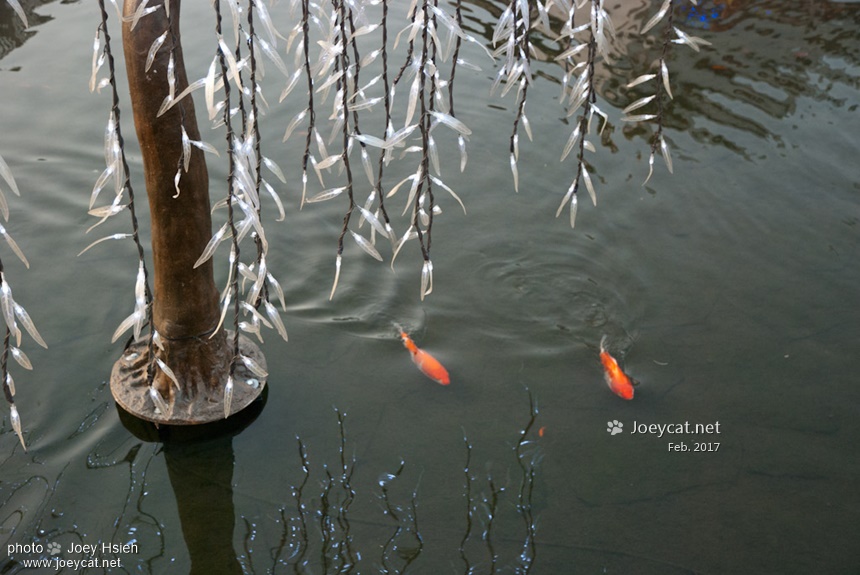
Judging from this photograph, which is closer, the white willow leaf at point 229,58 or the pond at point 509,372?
the white willow leaf at point 229,58

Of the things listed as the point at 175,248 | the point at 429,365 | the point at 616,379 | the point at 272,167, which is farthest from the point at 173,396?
the point at 616,379

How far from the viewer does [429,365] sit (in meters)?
3.62

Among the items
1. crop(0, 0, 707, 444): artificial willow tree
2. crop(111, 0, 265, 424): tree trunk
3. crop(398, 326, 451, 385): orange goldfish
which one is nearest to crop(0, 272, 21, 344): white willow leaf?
crop(0, 0, 707, 444): artificial willow tree

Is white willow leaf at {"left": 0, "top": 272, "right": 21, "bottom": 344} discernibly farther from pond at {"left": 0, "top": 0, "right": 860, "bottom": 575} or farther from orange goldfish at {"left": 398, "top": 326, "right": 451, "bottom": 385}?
orange goldfish at {"left": 398, "top": 326, "right": 451, "bottom": 385}

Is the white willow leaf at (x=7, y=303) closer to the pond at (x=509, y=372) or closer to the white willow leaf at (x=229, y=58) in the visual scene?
the white willow leaf at (x=229, y=58)

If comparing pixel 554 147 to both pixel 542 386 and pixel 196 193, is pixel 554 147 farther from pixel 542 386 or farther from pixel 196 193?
pixel 196 193

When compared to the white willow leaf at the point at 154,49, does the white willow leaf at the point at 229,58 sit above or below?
above

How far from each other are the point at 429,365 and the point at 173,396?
3.58 feet

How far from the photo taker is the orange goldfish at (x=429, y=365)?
3.59m

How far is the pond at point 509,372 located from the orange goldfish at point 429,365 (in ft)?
0.15

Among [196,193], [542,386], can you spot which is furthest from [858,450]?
[196,193]

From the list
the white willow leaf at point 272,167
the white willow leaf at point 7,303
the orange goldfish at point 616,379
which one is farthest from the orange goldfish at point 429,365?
the white willow leaf at point 7,303

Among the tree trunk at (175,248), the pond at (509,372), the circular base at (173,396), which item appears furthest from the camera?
the circular base at (173,396)

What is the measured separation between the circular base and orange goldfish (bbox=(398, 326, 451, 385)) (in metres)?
0.77
